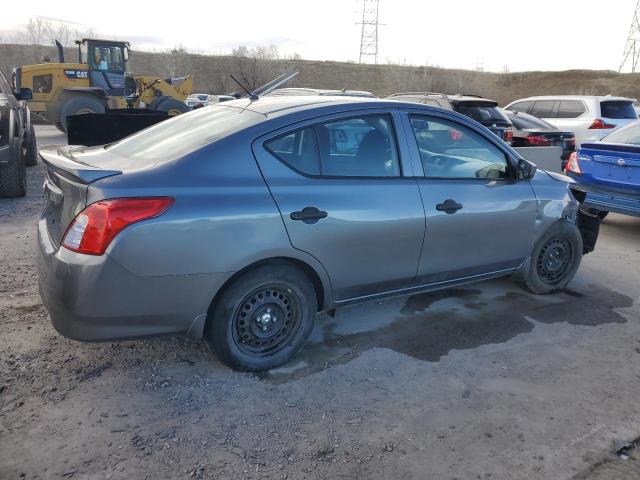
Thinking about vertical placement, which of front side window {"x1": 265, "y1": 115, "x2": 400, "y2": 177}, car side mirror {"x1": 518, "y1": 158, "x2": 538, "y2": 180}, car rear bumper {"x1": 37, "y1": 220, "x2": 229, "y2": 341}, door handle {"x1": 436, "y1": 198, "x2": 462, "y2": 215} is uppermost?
front side window {"x1": 265, "y1": 115, "x2": 400, "y2": 177}

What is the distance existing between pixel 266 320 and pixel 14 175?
6.19 meters

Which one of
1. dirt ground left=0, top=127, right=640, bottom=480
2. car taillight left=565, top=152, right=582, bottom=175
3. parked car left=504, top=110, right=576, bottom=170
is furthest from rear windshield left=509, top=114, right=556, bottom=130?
dirt ground left=0, top=127, right=640, bottom=480

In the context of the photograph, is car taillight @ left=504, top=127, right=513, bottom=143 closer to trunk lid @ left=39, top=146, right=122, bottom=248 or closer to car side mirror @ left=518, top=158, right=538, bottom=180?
car side mirror @ left=518, top=158, right=538, bottom=180

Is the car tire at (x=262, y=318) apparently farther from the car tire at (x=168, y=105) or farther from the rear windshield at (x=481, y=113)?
the car tire at (x=168, y=105)

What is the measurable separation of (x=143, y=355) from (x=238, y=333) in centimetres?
72

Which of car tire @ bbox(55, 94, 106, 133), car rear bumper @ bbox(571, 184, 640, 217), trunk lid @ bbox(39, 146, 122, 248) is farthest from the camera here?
car tire @ bbox(55, 94, 106, 133)

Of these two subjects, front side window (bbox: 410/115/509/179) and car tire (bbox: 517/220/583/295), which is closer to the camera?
front side window (bbox: 410/115/509/179)

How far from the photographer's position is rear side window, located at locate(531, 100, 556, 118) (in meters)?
13.8

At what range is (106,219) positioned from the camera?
2693 millimetres

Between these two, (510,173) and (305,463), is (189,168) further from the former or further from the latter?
(510,173)

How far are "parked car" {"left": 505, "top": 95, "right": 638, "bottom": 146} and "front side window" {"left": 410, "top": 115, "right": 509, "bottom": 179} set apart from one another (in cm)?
949

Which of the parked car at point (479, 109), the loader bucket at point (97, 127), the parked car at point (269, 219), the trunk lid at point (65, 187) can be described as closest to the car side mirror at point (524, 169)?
the parked car at point (269, 219)

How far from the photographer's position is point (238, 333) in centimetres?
322

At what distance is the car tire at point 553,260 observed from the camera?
4.61 meters
